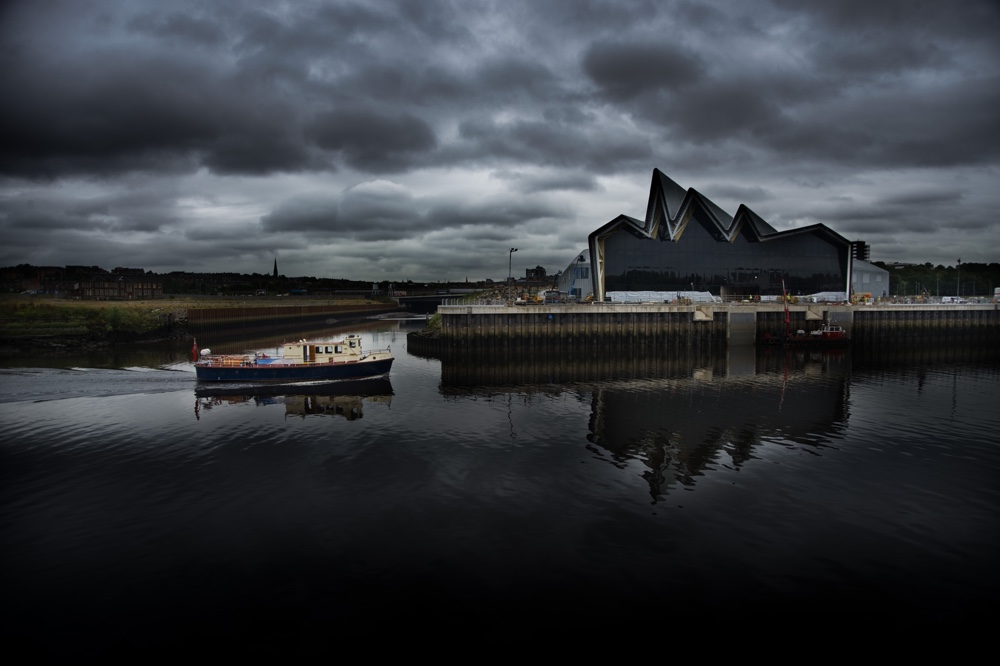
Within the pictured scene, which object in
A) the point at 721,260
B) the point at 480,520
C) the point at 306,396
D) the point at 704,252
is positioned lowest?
the point at 480,520

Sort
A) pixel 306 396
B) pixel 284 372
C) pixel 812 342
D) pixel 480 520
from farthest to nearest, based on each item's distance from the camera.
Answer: pixel 812 342 → pixel 284 372 → pixel 306 396 → pixel 480 520

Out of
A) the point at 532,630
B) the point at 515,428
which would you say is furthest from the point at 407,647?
the point at 515,428

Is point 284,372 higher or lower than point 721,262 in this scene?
lower

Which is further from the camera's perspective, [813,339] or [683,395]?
[813,339]

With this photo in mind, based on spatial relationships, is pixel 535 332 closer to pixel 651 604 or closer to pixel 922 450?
pixel 922 450

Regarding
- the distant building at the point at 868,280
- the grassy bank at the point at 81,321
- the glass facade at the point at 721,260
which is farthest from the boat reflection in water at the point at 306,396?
the distant building at the point at 868,280

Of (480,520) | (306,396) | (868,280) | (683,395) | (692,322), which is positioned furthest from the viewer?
(868,280)

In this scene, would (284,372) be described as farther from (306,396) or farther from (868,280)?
A: (868,280)

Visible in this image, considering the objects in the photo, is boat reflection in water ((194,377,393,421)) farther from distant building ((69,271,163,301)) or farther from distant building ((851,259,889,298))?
distant building ((69,271,163,301))

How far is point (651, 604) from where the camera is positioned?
1391 centimetres

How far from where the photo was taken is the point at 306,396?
42.4 m

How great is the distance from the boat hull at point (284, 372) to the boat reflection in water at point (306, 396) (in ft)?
1.98

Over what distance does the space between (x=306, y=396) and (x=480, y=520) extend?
27947mm

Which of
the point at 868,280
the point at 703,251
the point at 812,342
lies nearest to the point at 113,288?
the point at 703,251
